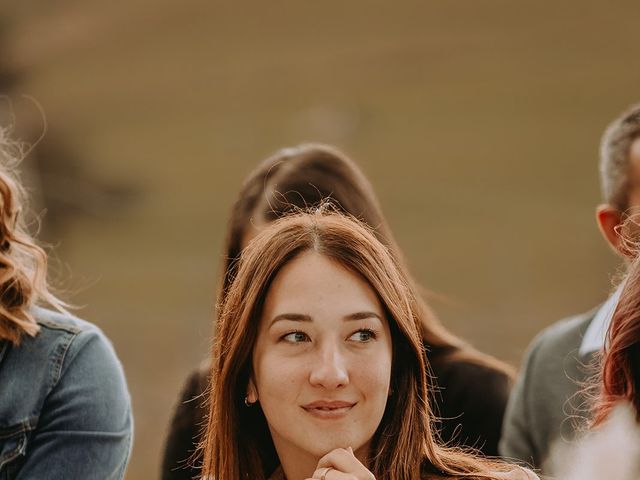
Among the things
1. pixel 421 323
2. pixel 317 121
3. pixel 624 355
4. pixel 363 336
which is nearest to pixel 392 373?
pixel 363 336

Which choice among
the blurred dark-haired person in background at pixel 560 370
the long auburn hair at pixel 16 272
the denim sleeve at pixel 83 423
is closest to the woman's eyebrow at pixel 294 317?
the denim sleeve at pixel 83 423

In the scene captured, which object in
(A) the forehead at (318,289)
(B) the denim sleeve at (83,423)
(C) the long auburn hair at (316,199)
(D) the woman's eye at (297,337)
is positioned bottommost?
(B) the denim sleeve at (83,423)

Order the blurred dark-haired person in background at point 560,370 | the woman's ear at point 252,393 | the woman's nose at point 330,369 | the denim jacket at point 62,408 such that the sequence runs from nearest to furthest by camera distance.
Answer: the woman's nose at point 330,369 → the woman's ear at point 252,393 → the denim jacket at point 62,408 → the blurred dark-haired person in background at point 560,370

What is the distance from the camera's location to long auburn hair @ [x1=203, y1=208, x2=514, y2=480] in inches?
77.5

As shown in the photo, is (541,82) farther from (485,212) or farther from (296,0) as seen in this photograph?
(296,0)

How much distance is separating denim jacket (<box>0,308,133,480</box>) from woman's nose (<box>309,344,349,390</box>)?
56 centimetres

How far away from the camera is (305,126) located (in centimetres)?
1197

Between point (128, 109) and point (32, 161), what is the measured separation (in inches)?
48.1

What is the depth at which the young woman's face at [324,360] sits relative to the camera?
190cm

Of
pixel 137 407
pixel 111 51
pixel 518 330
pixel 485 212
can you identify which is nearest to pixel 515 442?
pixel 137 407

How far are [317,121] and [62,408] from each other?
32.7 ft

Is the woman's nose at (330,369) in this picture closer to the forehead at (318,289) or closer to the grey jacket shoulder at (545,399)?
the forehead at (318,289)

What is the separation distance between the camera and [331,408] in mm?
1905

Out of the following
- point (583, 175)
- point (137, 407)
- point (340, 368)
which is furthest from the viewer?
point (583, 175)
